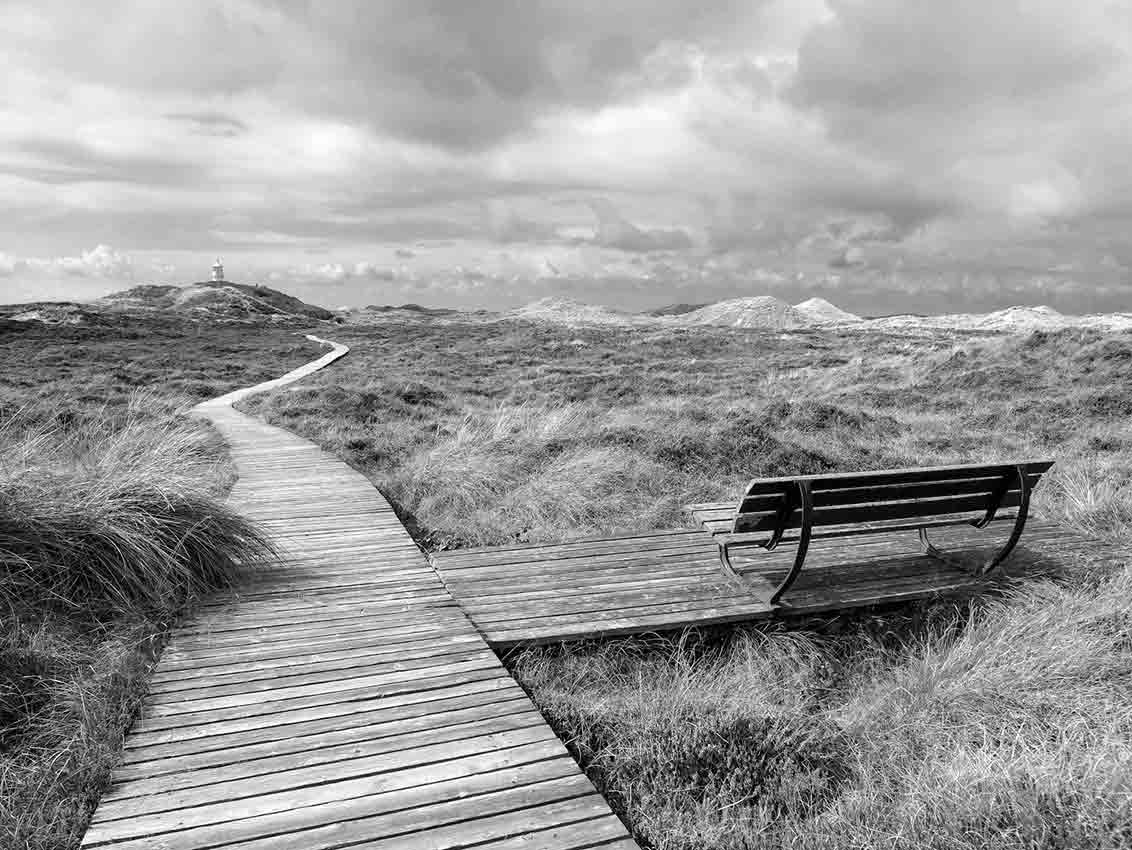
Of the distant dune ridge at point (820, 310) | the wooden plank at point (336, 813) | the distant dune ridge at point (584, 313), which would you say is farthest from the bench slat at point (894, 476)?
the distant dune ridge at point (820, 310)

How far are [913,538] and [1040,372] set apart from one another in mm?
14794

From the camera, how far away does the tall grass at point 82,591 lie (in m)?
2.75

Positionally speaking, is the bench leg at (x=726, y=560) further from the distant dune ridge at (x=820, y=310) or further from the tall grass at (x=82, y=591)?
the distant dune ridge at (x=820, y=310)

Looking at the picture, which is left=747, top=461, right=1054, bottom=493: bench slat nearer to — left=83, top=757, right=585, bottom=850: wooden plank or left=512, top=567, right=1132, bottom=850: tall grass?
left=512, top=567, right=1132, bottom=850: tall grass

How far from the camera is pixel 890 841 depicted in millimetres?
2547

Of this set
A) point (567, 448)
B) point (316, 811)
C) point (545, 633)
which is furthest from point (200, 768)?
point (567, 448)

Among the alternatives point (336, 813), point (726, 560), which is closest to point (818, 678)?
point (726, 560)

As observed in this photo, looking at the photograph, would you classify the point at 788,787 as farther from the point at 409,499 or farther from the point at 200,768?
the point at 409,499

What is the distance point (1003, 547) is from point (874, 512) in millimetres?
1487

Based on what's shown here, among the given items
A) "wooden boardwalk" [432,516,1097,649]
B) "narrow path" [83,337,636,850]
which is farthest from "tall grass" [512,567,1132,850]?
"narrow path" [83,337,636,850]

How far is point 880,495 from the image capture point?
14.9ft

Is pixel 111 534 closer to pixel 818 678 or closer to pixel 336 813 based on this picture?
pixel 336 813

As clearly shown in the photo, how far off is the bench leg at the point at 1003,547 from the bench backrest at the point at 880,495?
0.06 meters

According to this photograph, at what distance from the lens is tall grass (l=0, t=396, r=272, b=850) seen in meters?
2.75
